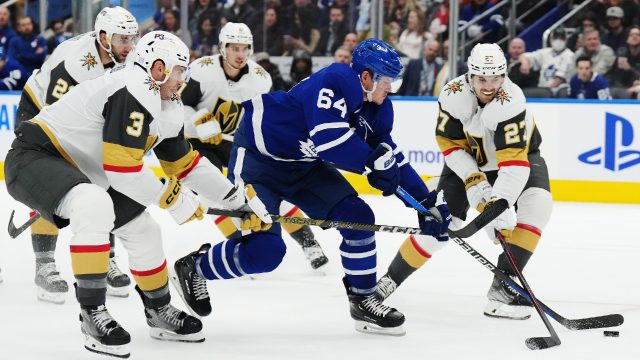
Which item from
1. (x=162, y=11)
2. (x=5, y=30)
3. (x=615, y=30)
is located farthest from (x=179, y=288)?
(x=5, y=30)

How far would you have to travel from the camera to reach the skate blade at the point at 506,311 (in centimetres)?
396

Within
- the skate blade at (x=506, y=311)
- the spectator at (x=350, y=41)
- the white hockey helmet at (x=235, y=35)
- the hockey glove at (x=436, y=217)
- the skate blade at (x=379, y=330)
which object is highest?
the white hockey helmet at (x=235, y=35)

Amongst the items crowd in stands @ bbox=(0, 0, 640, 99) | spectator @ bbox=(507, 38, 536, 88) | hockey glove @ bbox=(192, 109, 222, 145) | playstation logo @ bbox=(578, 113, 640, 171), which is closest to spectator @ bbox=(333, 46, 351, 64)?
crowd in stands @ bbox=(0, 0, 640, 99)

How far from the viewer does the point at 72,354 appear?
3.39 m

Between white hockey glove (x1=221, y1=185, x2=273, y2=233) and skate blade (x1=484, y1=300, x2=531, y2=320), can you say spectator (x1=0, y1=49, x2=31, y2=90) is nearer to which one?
white hockey glove (x1=221, y1=185, x2=273, y2=233)

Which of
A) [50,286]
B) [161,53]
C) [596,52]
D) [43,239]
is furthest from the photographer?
[596,52]

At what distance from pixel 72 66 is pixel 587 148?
3.91 metres

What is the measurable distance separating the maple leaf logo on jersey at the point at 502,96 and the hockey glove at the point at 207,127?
1.50m

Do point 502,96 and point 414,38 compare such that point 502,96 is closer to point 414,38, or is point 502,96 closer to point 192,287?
point 192,287

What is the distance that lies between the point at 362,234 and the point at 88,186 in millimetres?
981

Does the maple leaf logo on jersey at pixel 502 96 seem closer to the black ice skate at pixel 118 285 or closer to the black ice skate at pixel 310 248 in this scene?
the black ice skate at pixel 310 248

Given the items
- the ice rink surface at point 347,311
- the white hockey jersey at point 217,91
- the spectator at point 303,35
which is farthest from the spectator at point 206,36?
the white hockey jersey at point 217,91

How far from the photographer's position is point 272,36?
8430 mm

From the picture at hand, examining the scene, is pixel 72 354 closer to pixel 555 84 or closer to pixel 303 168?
pixel 303 168
